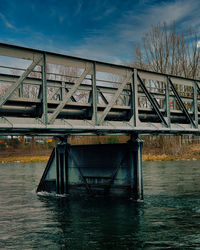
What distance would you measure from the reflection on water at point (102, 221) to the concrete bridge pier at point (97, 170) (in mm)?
913

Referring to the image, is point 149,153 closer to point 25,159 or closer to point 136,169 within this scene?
point 25,159

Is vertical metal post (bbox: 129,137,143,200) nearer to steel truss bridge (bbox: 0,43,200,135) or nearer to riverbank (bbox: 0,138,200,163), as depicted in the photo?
steel truss bridge (bbox: 0,43,200,135)

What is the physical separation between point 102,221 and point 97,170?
722 centimetres

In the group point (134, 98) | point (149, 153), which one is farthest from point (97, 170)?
point (149, 153)

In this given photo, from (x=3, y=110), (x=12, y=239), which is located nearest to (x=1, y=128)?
(x=3, y=110)

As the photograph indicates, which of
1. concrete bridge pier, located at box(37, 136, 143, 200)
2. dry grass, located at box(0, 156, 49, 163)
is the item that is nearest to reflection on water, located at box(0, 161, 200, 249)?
concrete bridge pier, located at box(37, 136, 143, 200)

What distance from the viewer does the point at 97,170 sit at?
23688 millimetres

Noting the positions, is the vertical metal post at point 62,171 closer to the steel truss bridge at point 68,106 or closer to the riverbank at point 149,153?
the steel truss bridge at point 68,106

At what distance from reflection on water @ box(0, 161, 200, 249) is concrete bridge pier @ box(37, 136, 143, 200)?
3.00 feet

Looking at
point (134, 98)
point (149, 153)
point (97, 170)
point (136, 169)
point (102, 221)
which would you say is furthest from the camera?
point (149, 153)

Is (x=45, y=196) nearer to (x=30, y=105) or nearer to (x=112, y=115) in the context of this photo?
(x=112, y=115)

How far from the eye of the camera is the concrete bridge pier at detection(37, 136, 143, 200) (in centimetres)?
2144

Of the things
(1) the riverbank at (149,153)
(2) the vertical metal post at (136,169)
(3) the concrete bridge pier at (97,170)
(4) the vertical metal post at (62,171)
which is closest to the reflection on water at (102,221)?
(2) the vertical metal post at (136,169)

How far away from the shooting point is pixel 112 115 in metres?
Result: 19.9
